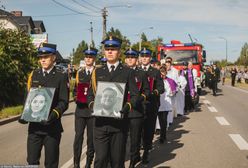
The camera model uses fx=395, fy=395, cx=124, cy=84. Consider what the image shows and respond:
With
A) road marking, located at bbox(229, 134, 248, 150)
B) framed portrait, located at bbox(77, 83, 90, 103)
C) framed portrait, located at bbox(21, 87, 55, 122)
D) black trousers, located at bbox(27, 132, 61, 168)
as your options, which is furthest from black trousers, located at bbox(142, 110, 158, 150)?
framed portrait, located at bbox(21, 87, 55, 122)

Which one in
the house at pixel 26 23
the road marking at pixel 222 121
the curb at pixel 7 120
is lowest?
the road marking at pixel 222 121

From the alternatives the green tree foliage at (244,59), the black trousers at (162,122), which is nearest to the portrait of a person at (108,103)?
the black trousers at (162,122)

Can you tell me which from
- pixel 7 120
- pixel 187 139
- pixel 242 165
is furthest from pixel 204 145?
pixel 7 120

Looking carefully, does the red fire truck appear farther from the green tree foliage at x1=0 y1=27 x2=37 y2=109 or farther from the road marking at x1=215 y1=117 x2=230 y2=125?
the road marking at x1=215 y1=117 x2=230 y2=125

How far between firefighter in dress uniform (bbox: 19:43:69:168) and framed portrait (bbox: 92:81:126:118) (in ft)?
1.52

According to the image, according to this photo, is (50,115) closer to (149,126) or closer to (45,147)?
(45,147)

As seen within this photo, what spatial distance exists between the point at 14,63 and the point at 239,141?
34.2ft

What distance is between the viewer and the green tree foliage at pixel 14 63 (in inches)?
629

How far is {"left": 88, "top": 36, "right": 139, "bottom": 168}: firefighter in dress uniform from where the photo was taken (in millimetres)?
4535

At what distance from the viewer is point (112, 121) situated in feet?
15.0

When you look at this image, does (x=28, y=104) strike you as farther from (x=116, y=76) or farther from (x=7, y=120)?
(x=7, y=120)

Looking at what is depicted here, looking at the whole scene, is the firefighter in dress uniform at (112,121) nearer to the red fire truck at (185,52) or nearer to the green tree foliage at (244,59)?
the red fire truck at (185,52)

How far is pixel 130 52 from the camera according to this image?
6922 mm

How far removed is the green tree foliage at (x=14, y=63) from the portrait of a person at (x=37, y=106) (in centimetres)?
1149
